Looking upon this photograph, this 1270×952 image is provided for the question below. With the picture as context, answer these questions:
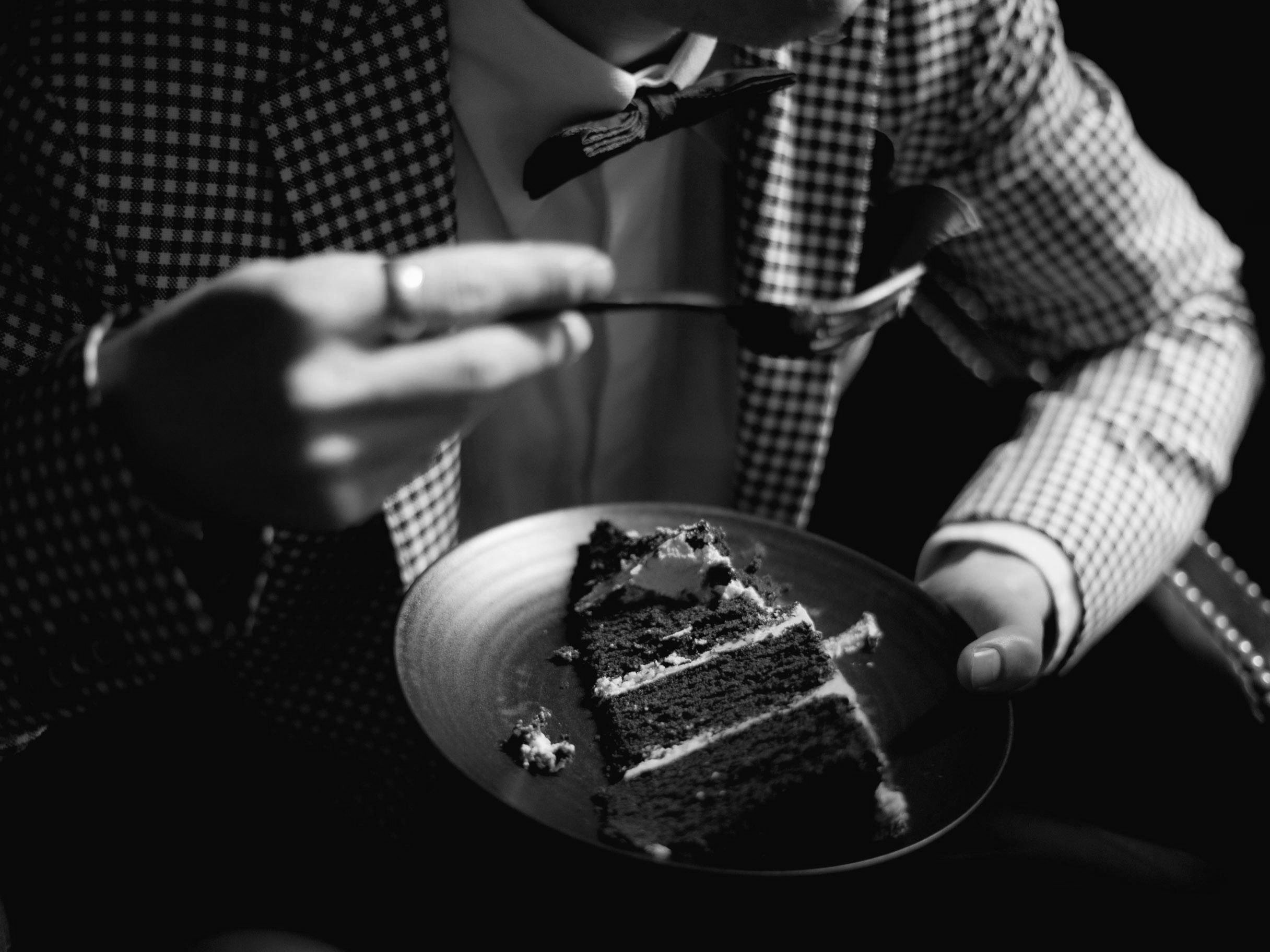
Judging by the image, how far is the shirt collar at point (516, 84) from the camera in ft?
3.37

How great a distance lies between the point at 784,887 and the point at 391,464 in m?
0.40

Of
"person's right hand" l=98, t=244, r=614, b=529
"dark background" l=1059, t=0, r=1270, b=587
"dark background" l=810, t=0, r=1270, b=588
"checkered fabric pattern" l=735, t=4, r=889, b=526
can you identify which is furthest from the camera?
"dark background" l=1059, t=0, r=1270, b=587

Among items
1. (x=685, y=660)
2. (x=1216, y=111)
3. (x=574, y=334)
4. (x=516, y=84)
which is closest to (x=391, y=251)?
(x=516, y=84)

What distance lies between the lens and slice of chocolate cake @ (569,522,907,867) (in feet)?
2.60

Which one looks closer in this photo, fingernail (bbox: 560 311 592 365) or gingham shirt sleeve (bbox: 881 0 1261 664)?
fingernail (bbox: 560 311 592 365)

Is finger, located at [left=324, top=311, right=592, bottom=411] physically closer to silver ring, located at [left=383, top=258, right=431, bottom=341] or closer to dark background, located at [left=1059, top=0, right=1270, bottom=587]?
silver ring, located at [left=383, top=258, right=431, bottom=341]

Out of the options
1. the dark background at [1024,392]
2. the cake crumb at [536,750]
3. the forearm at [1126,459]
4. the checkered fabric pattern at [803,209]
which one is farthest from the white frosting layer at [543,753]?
the dark background at [1024,392]

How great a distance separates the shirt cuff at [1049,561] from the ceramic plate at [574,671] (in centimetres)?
30

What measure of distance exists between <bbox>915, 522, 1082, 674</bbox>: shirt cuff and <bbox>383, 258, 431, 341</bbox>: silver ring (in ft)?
2.68

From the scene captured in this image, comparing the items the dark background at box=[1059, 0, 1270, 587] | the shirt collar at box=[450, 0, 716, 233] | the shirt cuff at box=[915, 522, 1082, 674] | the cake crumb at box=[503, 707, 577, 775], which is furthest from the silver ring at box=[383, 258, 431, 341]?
the dark background at box=[1059, 0, 1270, 587]

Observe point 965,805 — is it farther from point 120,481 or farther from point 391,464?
point 120,481

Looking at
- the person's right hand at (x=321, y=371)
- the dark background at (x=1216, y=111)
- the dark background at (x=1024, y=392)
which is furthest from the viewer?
the dark background at (x=1216, y=111)

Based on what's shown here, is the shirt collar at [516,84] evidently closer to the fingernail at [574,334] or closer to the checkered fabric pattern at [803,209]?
the checkered fabric pattern at [803,209]

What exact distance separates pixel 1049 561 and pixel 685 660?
51 cm
